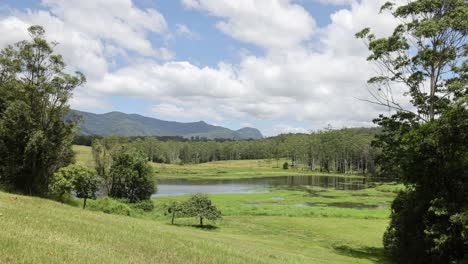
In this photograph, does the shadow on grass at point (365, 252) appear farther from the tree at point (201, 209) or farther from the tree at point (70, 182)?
the tree at point (70, 182)

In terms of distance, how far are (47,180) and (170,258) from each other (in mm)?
32912

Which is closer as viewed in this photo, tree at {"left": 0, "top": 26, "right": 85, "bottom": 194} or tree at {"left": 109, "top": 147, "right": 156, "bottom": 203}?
tree at {"left": 0, "top": 26, "right": 85, "bottom": 194}

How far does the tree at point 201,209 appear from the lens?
128 ft

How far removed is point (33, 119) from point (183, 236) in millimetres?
26152

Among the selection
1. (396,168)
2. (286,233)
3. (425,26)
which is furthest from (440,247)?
(286,233)

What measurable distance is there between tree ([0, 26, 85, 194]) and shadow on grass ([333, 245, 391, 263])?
31316 mm

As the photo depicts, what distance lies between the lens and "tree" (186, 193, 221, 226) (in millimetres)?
39062

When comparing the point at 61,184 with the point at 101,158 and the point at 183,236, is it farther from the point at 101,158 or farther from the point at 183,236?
the point at 101,158

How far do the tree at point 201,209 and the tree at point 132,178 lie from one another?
17.5 m

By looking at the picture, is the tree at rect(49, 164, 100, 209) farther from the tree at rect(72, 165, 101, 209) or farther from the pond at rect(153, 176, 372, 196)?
the pond at rect(153, 176, 372, 196)

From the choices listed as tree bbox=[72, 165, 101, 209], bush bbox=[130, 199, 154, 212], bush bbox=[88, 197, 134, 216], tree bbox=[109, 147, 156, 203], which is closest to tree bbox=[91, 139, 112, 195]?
tree bbox=[109, 147, 156, 203]

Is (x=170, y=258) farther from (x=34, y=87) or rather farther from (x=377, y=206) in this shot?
(x=377, y=206)

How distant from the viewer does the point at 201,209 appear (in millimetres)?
39438

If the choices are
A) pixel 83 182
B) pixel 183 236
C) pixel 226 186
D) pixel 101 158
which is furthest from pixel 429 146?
pixel 226 186
